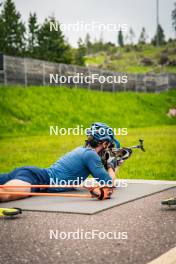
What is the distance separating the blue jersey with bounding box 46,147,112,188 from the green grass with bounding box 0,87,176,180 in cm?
398

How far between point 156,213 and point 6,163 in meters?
6.38

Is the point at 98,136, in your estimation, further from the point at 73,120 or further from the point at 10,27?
the point at 10,27

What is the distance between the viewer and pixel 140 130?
14.9 meters

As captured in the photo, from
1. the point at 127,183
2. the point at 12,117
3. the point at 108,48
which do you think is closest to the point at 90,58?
the point at 108,48

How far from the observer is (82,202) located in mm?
6605

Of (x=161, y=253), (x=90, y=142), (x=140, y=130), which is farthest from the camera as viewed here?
(x=140, y=130)

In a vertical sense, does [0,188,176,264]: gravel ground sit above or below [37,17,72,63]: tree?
below

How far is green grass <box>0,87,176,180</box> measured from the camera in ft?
41.2

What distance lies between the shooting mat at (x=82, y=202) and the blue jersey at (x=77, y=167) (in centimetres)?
30

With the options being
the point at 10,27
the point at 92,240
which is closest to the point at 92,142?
the point at 92,240

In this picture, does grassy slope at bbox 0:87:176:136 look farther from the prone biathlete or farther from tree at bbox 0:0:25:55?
the prone biathlete

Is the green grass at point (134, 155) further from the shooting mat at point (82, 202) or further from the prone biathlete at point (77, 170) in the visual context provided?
the prone biathlete at point (77, 170)

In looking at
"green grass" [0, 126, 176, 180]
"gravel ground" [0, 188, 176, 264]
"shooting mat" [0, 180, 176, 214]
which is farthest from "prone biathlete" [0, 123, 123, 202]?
"green grass" [0, 126, 176, 180]

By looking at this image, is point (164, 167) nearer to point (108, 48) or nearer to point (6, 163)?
point (6, 163)
